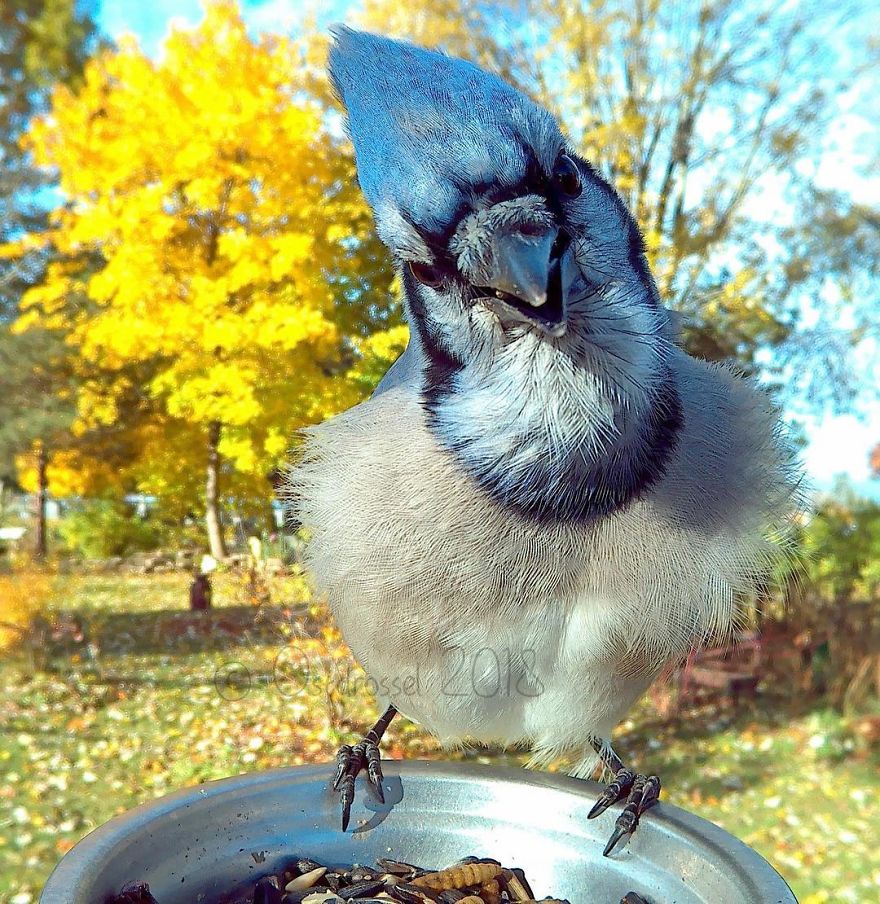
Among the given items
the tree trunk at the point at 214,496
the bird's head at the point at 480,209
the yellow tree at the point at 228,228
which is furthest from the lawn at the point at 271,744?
the bird's head at the point at 480,209

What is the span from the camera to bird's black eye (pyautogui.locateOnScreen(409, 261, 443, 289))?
Answer: 1.10 m

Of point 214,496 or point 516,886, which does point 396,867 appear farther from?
point 214,496

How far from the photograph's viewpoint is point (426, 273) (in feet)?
3.65

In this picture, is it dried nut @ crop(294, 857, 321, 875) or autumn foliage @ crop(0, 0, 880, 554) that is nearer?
dried nut @ crop(294, 857, 321, 875)

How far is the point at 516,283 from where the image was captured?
93 cm

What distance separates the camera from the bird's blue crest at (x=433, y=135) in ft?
3.37

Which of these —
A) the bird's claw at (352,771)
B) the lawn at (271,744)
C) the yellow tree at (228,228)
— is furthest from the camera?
the yellow tree at (228,228)

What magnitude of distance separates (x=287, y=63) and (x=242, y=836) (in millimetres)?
4739

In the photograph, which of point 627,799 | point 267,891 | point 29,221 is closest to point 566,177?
point 627,799

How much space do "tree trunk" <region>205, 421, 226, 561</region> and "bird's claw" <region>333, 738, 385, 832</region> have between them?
176 inches

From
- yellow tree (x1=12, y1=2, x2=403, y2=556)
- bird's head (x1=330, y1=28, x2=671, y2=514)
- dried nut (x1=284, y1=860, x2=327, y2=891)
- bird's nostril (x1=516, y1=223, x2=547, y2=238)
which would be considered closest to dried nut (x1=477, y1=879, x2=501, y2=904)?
dried nut (x1=284, y1=860, x2=327, y2=891)

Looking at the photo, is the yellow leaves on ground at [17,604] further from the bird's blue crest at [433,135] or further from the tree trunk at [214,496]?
the bird's blue crest at [433,135]

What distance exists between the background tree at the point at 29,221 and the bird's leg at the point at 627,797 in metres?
5.70

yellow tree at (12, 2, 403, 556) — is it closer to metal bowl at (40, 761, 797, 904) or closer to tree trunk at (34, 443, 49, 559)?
tree trunk at (34, 443, 49, 559)
